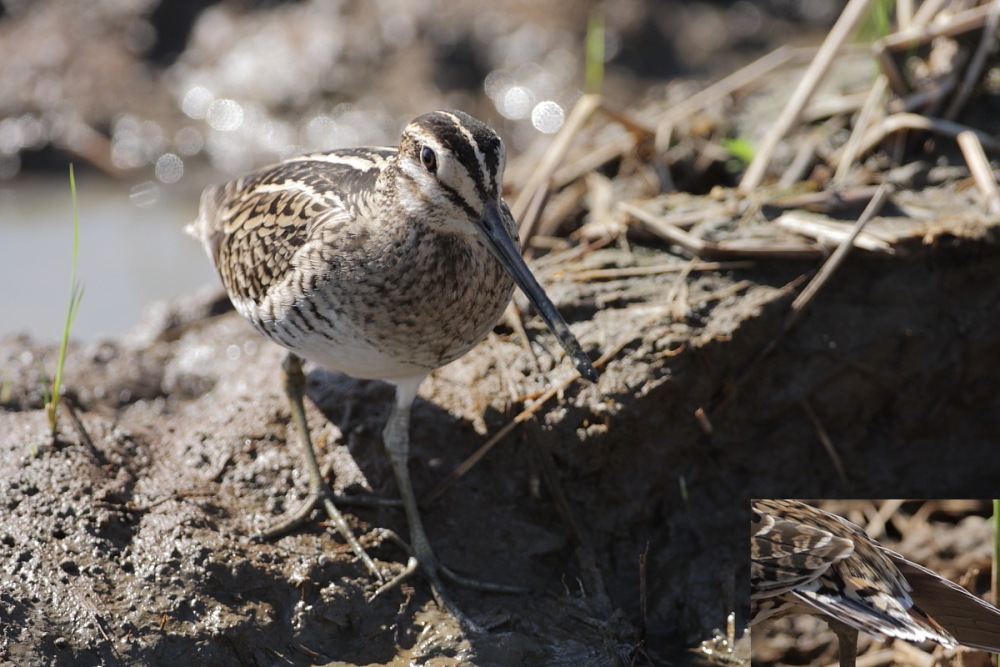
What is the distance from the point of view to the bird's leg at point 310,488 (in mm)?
3717

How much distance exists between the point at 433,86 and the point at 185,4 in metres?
2.69

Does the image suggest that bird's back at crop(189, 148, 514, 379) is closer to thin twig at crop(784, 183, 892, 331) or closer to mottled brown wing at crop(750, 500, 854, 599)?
mottled brown wing at crop(750, 500, 854, 599)

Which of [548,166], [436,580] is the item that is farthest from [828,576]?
[548,166]

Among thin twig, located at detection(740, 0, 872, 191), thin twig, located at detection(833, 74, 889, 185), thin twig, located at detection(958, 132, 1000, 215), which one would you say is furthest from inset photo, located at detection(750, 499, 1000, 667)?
thin twig, located at detection(740, 0, 872, 191)

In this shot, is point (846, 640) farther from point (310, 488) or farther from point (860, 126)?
point (860, 126)

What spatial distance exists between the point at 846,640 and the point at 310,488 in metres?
1.91

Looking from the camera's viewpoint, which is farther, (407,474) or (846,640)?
(407,474)

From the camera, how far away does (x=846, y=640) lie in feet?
10.1

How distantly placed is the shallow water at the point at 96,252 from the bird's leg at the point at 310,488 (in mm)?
2526

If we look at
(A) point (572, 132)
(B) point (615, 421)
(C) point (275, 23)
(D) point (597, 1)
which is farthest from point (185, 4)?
Answer: (B) point (615, 421)

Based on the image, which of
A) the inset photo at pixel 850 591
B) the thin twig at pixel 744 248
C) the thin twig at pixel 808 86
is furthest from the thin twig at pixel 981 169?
the inset photo at pixel 850 591

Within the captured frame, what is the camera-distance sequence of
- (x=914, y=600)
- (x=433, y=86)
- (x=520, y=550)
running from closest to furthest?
(x=914, y=600)
(x=520, y=550)
(x=433, y=86)

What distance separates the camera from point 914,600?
2814 millimetres

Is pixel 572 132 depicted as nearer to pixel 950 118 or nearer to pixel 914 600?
pixel 950 118
